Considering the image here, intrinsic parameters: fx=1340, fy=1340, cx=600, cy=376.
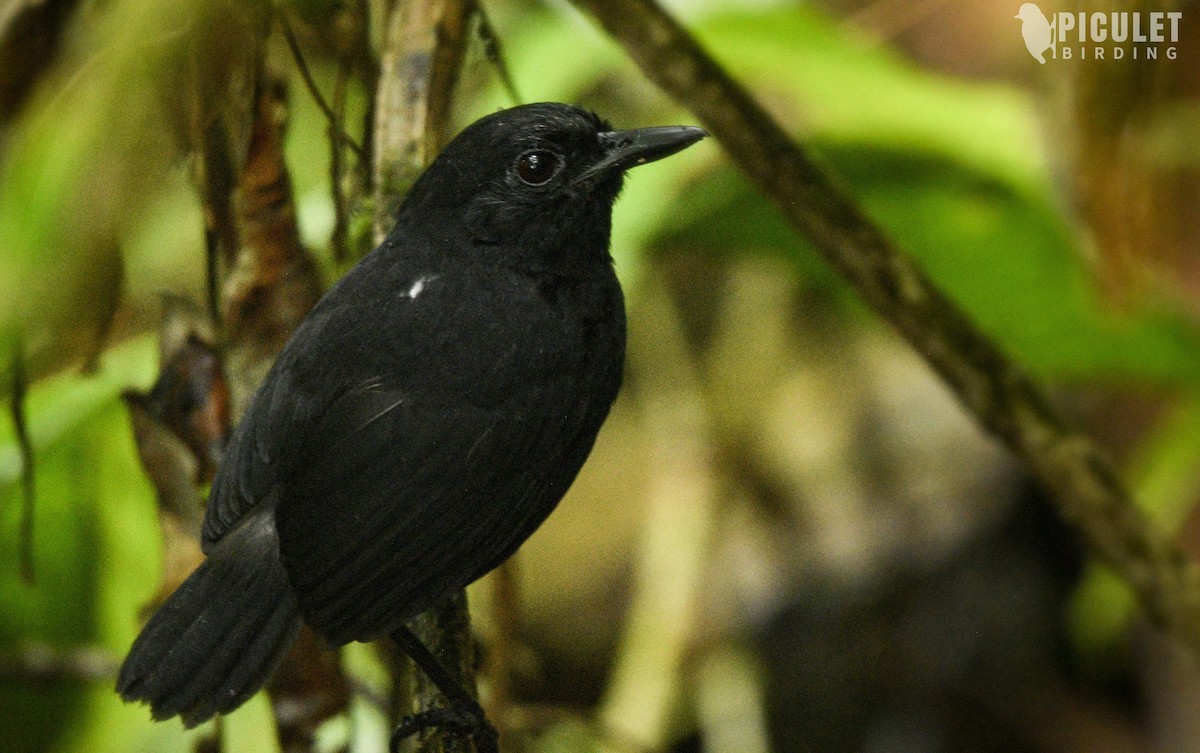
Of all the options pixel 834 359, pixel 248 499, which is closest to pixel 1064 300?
pixel 834 359

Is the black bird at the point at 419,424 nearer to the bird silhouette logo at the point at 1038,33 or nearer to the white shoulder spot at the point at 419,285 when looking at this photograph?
the white shoulder spot at the point at 419,285

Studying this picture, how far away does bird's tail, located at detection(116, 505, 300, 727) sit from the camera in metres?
1.96

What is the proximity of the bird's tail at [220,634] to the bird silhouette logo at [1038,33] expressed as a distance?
6.75ft

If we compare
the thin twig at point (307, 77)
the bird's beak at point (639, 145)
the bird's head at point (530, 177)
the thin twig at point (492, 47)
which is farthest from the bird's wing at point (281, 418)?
the thin twig at point (492, 47)

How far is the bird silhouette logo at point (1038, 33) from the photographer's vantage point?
3.05 meters

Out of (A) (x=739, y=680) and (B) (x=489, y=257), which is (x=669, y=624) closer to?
(A) (x=739, y=680)

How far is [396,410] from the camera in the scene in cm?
201

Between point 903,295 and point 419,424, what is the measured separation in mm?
1097

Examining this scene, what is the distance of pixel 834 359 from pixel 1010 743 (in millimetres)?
1463

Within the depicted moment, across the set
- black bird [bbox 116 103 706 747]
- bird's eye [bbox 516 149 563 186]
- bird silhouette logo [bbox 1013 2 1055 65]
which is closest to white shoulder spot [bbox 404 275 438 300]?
black bird [bbox 116 103 706 747]

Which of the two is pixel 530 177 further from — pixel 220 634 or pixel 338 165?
pixel 220 634

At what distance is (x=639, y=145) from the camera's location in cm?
216

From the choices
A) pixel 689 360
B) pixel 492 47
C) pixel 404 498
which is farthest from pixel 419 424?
pixel 689 360

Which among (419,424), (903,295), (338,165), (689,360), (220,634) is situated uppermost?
(338,165)
